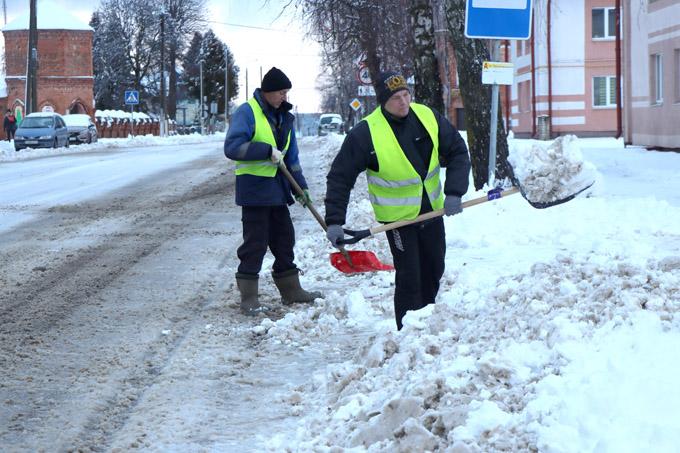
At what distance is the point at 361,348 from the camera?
6.14m

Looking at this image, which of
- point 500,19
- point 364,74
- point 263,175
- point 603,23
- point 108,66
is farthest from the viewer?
point 108,66

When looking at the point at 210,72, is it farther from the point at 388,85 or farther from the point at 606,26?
the point at 388,85

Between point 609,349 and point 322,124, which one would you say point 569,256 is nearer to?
point 609,349

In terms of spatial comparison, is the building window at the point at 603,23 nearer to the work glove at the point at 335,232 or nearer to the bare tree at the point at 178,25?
the work glove at the point at 335,232

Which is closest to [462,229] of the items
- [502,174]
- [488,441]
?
[502,174]

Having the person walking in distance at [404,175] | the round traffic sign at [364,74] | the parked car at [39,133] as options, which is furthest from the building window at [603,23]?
the person walking in distance at [404,175]

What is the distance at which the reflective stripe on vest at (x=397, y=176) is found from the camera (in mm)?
6298

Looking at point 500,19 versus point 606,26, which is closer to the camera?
point 500,19

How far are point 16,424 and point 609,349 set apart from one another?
2.80 metres

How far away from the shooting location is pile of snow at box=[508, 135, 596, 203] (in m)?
Answer: 13.0

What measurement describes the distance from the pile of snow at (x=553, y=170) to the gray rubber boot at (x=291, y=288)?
5.07 meters

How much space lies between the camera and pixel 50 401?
584 cm

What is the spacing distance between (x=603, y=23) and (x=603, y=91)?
2541 millimetres

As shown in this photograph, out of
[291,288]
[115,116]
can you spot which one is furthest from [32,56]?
[291,288]
